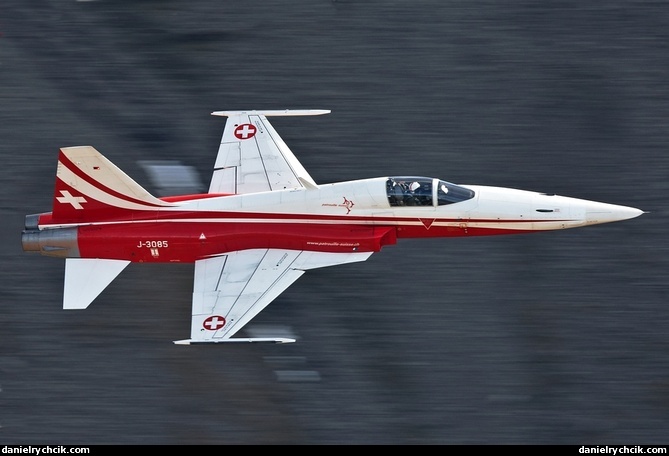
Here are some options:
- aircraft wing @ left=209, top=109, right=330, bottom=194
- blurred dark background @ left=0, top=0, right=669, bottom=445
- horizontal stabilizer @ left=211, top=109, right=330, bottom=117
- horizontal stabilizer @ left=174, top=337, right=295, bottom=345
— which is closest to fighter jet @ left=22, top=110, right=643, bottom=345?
aircraft wing @ left=209, top=109, right=330, bottom=194

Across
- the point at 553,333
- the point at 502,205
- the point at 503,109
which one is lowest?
the point at 553,333

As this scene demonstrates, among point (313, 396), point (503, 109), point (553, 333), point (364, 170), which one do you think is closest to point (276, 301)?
point (313, 396)

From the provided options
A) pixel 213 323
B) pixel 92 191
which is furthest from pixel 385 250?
pixel 92 191

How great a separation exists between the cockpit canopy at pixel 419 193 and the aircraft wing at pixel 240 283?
4.22ft

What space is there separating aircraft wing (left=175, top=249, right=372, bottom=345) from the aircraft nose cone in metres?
4.41

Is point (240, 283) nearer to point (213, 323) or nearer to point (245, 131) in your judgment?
point (213, 323)

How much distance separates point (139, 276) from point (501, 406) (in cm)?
785

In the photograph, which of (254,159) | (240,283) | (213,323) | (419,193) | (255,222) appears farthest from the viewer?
(254,159)

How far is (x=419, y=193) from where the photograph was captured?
21484 millimetres

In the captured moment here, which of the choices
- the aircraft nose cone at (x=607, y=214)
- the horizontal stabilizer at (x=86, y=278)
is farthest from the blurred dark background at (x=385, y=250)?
the aircraft nose cone at (x=607, y=214)

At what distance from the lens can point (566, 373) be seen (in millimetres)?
20594

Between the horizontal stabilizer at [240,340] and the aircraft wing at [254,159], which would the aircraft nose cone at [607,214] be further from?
the horizontal stabilizer at [240,340]

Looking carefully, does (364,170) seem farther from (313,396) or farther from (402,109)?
(313,396)

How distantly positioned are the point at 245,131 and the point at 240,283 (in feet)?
11.7
